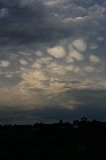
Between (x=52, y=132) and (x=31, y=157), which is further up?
(x=52, y=132)

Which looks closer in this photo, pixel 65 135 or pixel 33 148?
pixel 33 148

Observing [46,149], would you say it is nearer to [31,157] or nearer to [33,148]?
[33,148]

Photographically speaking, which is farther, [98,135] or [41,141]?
[98,135]

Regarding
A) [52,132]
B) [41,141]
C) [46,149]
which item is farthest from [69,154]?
[52,132]

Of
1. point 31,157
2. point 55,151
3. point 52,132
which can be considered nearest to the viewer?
point 31,157

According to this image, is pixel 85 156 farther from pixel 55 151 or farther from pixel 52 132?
pixel 52 132

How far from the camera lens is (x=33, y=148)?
211 feet

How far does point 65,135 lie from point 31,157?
32.1 metres

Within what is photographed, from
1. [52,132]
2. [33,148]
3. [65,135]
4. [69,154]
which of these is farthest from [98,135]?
[69,154]

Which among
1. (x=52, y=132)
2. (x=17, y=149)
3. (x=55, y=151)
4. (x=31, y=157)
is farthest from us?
(x=52, y=132)

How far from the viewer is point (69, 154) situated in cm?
5556

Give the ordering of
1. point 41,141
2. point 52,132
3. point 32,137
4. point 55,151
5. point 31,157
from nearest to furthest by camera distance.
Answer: point 31,157, point 55,151, point 41,141, point 32,137, point 52,132

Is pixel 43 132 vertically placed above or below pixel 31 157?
above

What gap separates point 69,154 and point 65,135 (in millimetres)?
29471
